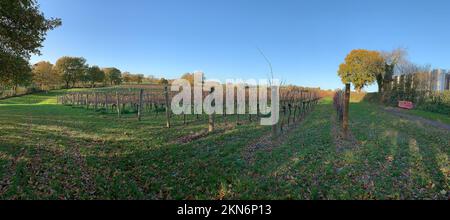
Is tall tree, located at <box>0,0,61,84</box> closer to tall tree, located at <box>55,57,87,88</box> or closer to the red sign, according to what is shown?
the red sign

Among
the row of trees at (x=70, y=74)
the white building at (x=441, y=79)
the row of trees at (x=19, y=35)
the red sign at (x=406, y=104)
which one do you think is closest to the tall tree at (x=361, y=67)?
the white building at (x=441, y=79)

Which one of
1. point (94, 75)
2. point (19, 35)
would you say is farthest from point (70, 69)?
point (19, 35)

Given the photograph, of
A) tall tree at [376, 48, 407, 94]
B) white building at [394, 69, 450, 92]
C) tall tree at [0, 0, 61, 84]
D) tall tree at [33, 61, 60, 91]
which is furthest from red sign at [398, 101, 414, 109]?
tall tree at [33, 61, 60, 91]

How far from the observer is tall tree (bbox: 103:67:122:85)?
85.5 metres

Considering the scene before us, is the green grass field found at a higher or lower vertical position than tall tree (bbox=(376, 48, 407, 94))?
lower

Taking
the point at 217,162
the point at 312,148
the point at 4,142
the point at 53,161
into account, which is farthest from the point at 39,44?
the point at 312,148

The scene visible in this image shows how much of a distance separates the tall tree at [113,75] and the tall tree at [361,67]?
245 feet

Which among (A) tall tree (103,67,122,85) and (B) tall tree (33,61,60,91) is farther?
(A) tall tree (103,67,122,85)

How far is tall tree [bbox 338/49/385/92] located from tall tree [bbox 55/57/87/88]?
75.0 meters

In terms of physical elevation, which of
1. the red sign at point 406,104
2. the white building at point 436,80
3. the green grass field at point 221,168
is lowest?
the green grass field at point 221,168

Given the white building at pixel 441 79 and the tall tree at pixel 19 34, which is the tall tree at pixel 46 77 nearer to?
the tall tree at pixel 19 34

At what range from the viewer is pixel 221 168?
6.08 meters

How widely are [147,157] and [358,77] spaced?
2321 inches

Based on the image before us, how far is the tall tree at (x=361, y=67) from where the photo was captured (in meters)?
50.2
